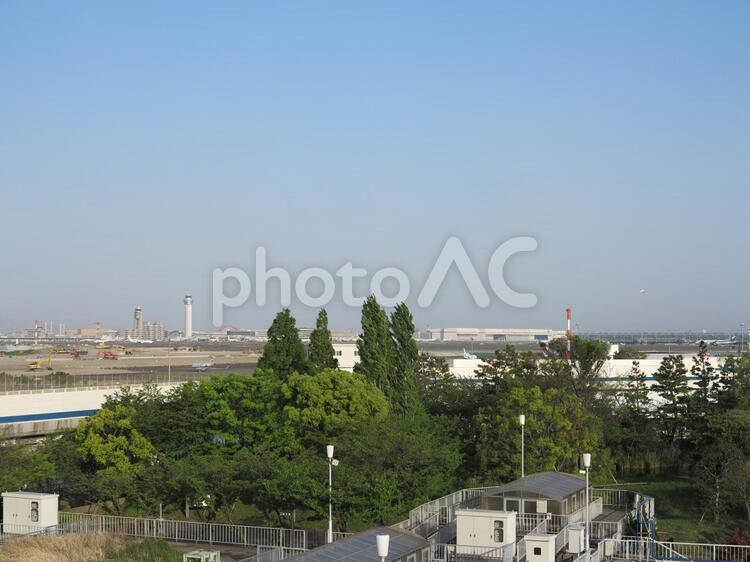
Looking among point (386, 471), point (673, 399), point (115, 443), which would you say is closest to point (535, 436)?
point (386, 471)

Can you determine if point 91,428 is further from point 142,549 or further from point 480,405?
point 480,405

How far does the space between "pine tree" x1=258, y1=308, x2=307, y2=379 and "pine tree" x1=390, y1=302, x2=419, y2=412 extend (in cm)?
427

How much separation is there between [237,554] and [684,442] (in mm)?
26493

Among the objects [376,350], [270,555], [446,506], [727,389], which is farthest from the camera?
[727,389]

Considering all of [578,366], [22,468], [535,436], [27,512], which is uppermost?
[578,366]

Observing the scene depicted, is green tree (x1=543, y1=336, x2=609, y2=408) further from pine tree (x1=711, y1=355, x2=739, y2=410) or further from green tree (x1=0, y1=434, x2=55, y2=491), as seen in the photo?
green tree (x1=0, y1=434, x2=55, y2=491)

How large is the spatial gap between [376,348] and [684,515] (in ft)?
47.5

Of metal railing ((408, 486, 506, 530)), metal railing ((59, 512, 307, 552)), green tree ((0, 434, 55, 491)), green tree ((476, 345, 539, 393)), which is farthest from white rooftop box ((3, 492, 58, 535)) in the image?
green tree ((476, 345, 539, 393))

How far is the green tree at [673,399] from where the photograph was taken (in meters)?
43.8

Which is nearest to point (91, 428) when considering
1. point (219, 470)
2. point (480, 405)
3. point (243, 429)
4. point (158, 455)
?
point (158, 455)

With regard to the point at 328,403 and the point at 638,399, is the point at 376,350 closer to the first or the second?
the point at 328,403

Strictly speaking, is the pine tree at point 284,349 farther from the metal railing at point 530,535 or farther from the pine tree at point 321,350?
the metal railing at point 530,535

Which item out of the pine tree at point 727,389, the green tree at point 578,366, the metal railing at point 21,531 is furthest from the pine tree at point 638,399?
the metal railing at point 21,531

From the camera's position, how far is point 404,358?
137ft
